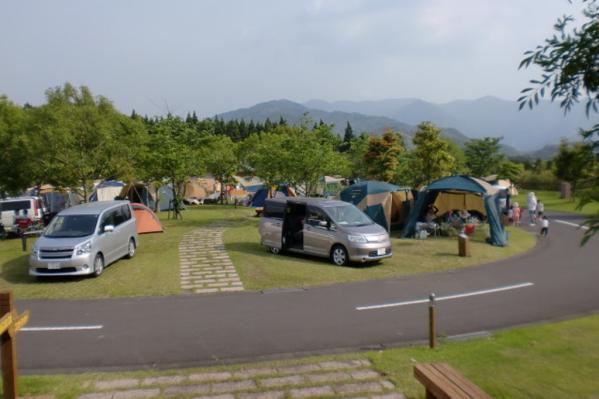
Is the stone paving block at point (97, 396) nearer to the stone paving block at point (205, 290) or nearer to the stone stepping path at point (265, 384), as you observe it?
the stone stepping path at point (265, 384)

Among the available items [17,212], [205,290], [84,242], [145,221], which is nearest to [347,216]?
[205,290]

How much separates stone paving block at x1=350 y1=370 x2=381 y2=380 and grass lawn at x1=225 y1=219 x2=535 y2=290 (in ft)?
17.2

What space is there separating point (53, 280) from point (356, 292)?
7.23 m

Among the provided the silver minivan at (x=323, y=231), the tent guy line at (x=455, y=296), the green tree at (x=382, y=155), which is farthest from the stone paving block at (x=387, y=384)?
the green tree at (x=382, y=155)

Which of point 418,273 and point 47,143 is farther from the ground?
point 47,143

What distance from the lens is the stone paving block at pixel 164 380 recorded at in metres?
5.61

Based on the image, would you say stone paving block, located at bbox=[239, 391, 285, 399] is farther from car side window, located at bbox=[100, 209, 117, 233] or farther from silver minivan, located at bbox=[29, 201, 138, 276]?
car side window, located at bbox=[100, 209, 117, 233]

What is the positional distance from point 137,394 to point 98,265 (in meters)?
7.41

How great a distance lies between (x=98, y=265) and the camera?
11.9 m

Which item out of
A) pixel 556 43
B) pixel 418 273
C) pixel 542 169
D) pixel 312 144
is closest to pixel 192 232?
pixel 312 144

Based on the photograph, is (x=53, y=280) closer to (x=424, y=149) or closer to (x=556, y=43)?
(x=556, y=43)

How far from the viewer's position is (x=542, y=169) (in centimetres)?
4669

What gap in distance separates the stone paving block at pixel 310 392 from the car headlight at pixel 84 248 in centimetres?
790

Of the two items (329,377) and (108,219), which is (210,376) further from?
(108,219)
